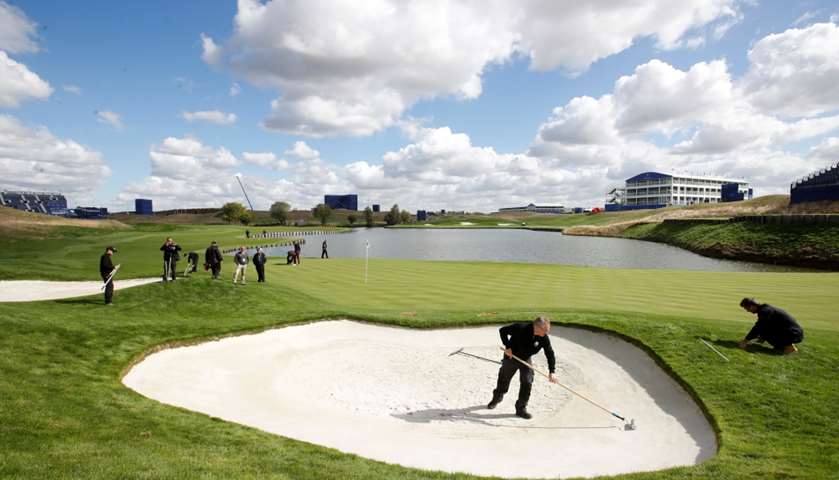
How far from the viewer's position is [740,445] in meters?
8.61

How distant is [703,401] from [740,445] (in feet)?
7.13

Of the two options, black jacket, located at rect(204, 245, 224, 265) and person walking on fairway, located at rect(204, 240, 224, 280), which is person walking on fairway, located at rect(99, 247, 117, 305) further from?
black jacket, located at rect(204, 245, 224, 265)

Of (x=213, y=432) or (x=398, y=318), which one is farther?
(x=398, y=318)

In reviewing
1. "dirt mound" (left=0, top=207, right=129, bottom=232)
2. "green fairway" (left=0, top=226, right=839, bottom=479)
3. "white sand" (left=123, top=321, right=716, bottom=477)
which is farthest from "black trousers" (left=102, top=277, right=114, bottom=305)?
"dirt mound" (left=0, top=207, right=129, bottom=232)

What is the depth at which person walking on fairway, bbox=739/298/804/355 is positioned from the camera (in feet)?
41.5

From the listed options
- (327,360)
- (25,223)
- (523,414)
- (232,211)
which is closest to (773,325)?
(523,414)

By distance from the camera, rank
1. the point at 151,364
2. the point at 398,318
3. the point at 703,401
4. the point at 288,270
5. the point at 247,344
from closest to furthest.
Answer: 1. the point at 703,401
2. the point at 151,364
3. the point at 247,344
4. the point at 398,318
5. the point at 288,270

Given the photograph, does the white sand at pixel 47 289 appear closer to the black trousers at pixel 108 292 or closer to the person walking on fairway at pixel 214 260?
the black trousers at pixel 108 292

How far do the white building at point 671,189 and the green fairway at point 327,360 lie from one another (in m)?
173

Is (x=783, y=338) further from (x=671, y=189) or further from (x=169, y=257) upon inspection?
(x=671, y=189)

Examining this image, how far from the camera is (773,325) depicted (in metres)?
12.9

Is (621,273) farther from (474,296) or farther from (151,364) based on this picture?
(151,364)

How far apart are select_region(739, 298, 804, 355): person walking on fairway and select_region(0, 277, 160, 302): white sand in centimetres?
2671

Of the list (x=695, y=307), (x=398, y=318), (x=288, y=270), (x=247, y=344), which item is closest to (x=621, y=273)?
(x=695, y=307)
